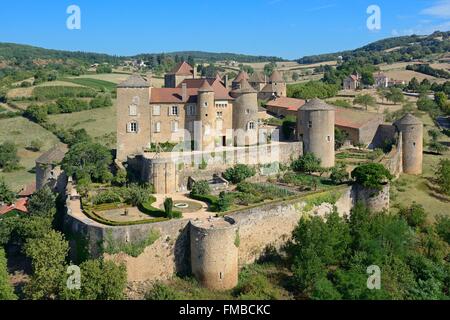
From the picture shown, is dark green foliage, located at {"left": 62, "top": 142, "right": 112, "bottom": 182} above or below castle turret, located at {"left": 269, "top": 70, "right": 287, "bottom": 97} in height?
below

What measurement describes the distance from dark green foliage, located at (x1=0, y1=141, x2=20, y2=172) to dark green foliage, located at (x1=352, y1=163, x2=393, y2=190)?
49023 millimetres

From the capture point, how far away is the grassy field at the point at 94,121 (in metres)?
79.8

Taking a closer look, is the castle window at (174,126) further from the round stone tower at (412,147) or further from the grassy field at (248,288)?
the round stone tower at (412,147)

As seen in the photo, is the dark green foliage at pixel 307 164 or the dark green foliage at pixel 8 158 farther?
the dark green foliage at pixel 8 158

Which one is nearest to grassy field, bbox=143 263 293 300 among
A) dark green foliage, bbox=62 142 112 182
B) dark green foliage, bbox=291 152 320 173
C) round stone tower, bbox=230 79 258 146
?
dark green foliage, bbox=291 152 320 173

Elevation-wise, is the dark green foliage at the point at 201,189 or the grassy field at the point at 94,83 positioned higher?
the grassy field at the point at 94,83

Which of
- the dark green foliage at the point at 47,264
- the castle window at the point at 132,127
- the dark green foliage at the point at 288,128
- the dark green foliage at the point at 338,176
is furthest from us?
the dark green foliage at the point at 288,128

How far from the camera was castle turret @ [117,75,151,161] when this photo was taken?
42.4m

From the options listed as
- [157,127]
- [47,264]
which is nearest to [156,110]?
[157,127]

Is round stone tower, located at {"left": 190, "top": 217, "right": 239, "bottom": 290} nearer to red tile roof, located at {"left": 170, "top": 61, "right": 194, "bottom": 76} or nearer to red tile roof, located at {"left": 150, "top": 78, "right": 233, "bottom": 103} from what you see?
red tile roof, located at {"left": 150, "top": 78, "right": 233, "bottom": 103}

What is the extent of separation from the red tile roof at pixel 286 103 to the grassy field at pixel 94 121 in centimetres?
2677

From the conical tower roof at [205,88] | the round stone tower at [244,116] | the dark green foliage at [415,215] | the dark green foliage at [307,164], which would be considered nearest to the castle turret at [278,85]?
the round stone tower at [244,116]

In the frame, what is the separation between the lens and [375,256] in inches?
1193

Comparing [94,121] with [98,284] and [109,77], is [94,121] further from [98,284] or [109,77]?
[98,284]
